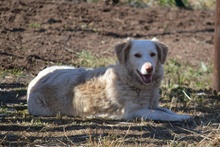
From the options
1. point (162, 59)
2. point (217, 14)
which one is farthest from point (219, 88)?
point (162, 59)

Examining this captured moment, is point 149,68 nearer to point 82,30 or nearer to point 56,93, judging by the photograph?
point 56,93

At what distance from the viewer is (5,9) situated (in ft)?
39.4

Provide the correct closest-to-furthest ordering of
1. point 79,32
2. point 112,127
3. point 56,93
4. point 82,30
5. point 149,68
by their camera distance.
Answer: point 112,127 → point 149,68 → point 56,93 → point 79,32 → point 82,30

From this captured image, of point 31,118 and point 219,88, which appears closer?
point 31,118

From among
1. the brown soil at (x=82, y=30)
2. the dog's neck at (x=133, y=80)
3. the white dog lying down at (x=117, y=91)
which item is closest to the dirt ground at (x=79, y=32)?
the brown soil at (x=82, y=30)

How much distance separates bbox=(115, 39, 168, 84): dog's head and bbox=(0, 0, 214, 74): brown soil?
2.63m

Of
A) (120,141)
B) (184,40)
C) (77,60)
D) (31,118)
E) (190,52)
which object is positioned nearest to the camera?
(120,141)

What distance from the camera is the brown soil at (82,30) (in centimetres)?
1020

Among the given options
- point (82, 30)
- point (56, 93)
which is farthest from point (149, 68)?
point (82, 30)

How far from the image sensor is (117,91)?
277 inches

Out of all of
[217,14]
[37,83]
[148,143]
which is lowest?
[148,143]

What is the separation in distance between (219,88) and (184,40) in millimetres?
3636

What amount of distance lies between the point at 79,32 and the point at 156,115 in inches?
200

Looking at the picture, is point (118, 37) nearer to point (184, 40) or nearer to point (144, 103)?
point (184, 40)
